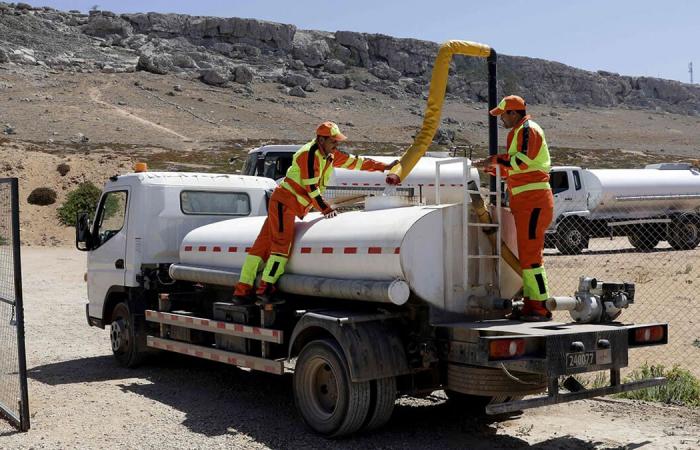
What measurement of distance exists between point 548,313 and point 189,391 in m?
4.25

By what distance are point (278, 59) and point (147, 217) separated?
4597 inches

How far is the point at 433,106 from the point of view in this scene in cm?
912

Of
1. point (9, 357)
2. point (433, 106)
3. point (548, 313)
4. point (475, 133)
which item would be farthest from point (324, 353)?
point (475, 133)

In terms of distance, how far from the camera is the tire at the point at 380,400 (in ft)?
23.1

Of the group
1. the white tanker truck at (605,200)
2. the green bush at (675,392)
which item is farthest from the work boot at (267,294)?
the white tanker truck at (605,200)

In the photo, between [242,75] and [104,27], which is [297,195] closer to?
[242,75]

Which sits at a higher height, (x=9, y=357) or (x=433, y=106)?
(x=433, y=106)

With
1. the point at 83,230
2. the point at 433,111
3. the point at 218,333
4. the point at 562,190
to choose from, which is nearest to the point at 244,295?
the point at 218,333

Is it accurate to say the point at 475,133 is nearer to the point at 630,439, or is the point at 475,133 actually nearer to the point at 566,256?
the point at 566,256

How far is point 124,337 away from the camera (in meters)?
10.9

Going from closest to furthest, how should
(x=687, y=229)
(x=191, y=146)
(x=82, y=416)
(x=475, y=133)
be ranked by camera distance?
(x=82, y=416)
(x=687, y=229)
(x=191, y=146)
(x=475, y=133)

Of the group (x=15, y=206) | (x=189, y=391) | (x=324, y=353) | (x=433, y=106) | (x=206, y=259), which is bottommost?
(x=189, y=391)

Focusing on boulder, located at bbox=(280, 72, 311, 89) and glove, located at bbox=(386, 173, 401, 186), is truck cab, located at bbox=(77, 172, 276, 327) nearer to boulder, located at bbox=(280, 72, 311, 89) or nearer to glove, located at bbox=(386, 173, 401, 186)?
glove, located at bbox=(386, 173, 401, 186)

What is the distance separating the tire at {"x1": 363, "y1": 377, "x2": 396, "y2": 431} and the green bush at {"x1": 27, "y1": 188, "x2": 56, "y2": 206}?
1388 inches
